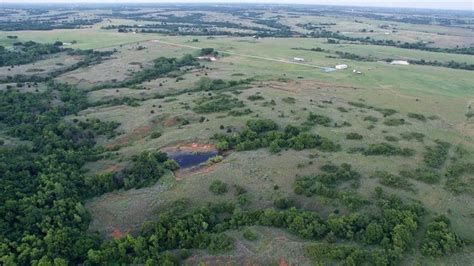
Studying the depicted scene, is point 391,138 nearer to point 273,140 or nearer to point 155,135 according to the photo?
point 273,140

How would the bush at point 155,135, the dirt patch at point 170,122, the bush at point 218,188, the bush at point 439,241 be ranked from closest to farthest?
the bush at point 439,241 → the bush at point 218,188 → the bush at point 155,135 → the dirt patch at point 170,122

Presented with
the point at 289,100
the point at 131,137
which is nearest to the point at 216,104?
the point at 289,100

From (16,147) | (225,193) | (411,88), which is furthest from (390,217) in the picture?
(411,88)

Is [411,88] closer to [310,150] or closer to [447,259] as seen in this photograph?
[310,150]

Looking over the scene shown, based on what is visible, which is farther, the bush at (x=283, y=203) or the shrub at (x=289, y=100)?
the shrub at (x=289, y=100)

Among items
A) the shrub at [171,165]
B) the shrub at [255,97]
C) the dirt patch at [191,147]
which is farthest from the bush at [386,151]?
the shrub at [255,97]

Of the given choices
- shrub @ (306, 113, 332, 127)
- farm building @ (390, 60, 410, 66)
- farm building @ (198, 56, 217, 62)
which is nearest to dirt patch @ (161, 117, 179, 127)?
shrub @ (306, 113, 332, 127)

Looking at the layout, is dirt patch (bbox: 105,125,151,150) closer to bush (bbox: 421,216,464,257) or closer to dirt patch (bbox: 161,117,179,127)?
dirt patch (bbox: 161,117,179,127)

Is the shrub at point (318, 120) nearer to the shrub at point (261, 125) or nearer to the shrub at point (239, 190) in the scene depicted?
the shrub at point (261, 125)

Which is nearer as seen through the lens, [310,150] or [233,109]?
[310,150]
